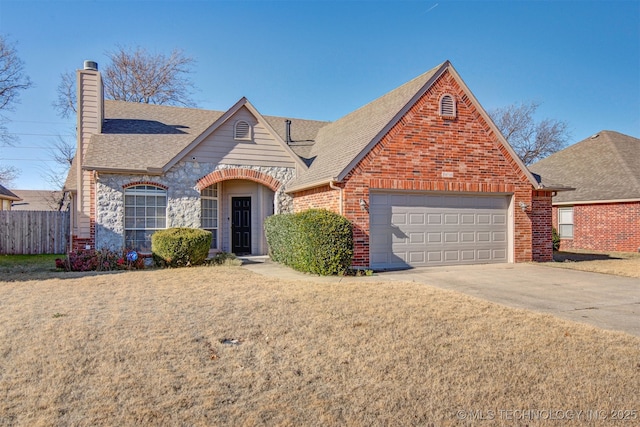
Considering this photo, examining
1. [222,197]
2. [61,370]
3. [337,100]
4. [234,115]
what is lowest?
[61,370]

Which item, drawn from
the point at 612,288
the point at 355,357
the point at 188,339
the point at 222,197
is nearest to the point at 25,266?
the point at 222,197

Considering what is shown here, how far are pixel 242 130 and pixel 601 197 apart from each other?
53.6ft

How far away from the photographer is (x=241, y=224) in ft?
53.5

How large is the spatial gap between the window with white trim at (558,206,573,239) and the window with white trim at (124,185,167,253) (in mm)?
18930

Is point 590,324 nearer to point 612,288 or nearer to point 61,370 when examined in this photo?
point 612,288

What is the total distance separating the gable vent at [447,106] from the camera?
535 inches

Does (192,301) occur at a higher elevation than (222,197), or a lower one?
lower

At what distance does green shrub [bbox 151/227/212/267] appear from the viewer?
12.9 m

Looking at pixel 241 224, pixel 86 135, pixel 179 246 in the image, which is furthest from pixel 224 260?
pixel 86 135

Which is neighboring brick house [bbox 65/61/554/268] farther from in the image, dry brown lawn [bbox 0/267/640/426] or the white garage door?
dry brown lawn [bbox 0/267/640/426]

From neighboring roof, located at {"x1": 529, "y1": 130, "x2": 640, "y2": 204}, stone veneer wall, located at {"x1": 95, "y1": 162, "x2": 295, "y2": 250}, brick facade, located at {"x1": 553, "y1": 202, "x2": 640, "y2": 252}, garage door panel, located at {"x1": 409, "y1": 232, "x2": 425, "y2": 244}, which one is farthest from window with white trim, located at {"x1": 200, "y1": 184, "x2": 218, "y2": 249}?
brick facade, located at {"x1": 553, "y1": 202, "x2": 640, "y2": 252}

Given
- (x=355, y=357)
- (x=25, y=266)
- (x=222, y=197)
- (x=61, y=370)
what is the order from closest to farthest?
(x=61, y=370) < (x=355, y=357) < (x=25, y=266) < (x=222, y=197)

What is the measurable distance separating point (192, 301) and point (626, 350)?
21.1ft

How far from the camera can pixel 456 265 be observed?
13703 mm
